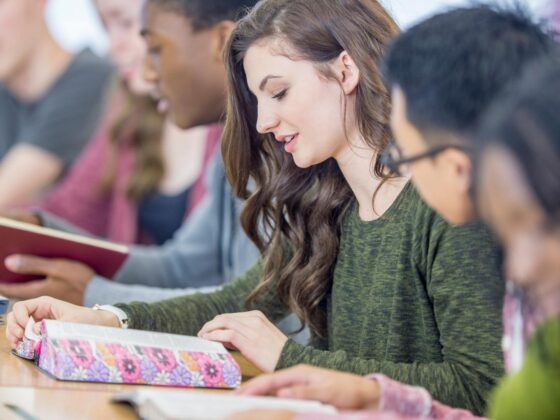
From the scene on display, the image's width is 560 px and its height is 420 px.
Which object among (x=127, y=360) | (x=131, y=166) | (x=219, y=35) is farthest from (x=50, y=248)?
(x=131, y=166)

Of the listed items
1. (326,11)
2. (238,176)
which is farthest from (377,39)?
(238,176)

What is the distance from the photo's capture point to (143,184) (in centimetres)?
367

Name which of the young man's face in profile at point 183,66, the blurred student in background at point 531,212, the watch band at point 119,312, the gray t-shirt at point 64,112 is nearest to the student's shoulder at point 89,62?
the gray t-shirt at point 64,112

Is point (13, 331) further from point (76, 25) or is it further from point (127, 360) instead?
point (76, 25)

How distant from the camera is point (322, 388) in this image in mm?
1160

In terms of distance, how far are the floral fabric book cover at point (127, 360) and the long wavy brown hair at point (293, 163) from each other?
0.42m

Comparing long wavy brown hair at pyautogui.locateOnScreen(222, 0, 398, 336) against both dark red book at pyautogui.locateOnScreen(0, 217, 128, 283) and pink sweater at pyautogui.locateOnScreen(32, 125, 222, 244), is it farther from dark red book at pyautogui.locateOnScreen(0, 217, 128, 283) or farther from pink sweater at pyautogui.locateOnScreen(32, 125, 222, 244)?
pink sweater at pyautogui.locateOnScreen(32, 125, 222, 244)

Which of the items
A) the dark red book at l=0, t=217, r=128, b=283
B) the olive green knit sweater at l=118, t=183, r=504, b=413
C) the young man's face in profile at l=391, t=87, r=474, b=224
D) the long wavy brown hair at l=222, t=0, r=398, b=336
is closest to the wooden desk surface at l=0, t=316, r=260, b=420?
the olive green knit sweater at l=118, t=183, r=504, b=413

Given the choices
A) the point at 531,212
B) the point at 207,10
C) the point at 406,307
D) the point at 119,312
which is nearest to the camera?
the point at 531,212

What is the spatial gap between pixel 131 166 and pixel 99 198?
0.17 m

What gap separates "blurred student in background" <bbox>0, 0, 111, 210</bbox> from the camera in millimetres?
3617

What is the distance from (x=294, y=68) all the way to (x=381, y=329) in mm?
469

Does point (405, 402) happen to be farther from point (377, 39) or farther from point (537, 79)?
point (377, 39)

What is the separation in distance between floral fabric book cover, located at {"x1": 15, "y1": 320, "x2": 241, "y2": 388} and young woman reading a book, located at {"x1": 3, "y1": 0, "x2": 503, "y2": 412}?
0.08m
